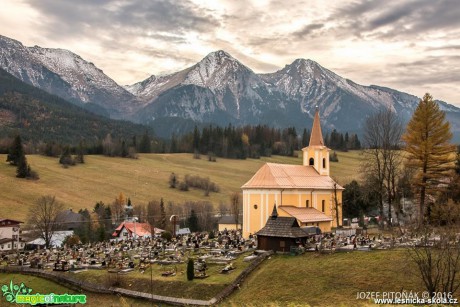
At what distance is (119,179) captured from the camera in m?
121

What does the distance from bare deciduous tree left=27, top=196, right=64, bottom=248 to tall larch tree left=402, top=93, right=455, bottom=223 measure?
161 feet

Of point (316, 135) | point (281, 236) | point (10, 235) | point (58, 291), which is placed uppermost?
point (316, 135)

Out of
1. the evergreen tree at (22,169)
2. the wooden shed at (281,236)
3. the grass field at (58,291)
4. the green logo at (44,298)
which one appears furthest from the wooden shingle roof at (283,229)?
the evergreen tree at (22,169)

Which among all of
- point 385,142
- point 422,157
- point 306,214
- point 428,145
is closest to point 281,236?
point 306,214

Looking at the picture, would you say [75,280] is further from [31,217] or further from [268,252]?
[31,217]

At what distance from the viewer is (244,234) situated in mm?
57656

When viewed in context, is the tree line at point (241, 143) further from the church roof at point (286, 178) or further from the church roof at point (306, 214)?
the church roof at point (306, 214)

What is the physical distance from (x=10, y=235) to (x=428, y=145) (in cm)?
6265

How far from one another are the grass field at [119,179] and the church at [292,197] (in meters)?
35.7

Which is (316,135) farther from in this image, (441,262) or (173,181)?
(173,181)

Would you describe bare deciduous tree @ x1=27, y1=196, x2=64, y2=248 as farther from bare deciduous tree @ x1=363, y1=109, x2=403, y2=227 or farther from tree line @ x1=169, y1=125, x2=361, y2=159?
tree line @ x1=169, y1=125, x2=361, y2=159

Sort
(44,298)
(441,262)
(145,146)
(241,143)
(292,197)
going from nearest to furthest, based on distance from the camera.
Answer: (441,262) → (44,298) → (292,197) → (145,146) → (241,143)

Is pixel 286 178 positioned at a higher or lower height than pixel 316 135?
lower

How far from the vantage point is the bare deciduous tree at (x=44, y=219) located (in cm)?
7412
